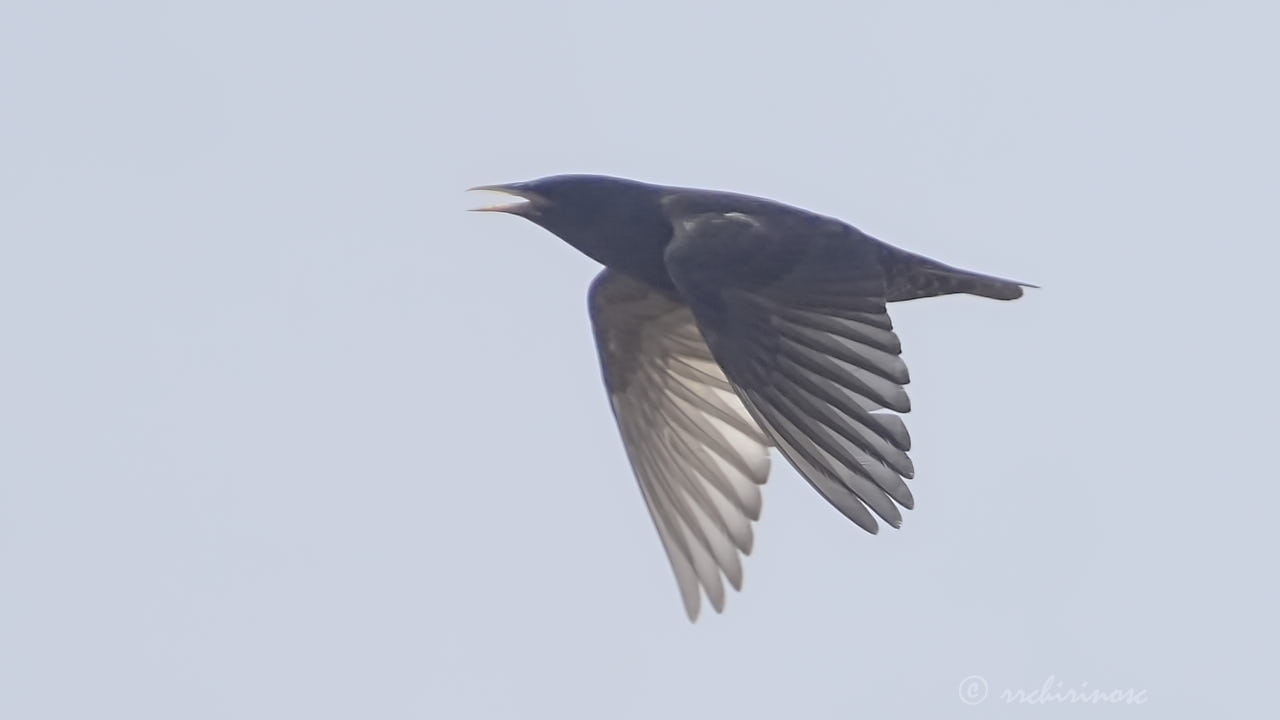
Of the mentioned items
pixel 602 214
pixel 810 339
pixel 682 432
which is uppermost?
pixel 602 214

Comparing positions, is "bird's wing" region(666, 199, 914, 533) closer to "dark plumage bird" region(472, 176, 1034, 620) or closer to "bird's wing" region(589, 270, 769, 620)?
"dark plumage bird" region(472, 176, 1034, 620)

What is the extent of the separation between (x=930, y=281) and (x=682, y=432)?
5.49 ft

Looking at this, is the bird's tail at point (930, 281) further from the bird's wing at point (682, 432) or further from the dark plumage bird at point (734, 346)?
the bird's wing at point (682, 432)

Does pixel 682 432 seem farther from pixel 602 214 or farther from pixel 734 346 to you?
pixel 734 346

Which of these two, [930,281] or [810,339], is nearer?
[810,339]

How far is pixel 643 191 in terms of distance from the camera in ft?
36.1

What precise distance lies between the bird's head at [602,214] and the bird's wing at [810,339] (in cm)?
25

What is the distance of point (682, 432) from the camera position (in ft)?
38.5

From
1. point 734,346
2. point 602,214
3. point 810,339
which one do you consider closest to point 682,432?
point 602,214

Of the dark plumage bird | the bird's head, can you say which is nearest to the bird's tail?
the dark plumage bird

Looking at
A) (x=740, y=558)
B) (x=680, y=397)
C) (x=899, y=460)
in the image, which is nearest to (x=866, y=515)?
(x=899, y=460)

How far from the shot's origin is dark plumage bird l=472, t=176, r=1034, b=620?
924 cm

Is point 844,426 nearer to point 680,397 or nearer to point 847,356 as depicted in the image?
A: point 847,356

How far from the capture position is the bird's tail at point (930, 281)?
418 inches
